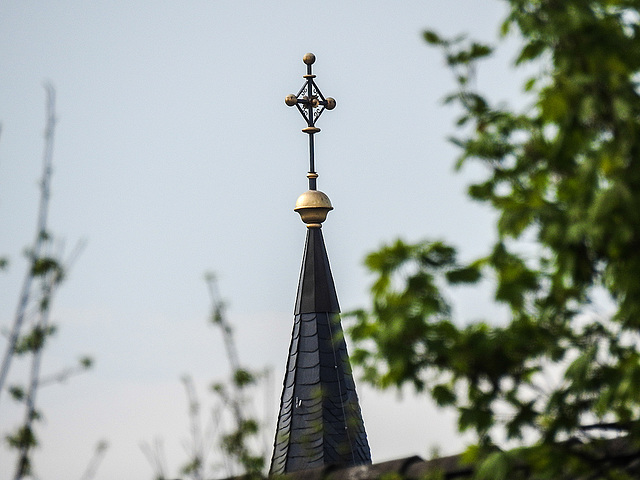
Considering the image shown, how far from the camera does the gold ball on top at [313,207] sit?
15.5m

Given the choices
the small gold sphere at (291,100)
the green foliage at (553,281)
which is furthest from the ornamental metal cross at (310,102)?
the green foliage at (553,281)

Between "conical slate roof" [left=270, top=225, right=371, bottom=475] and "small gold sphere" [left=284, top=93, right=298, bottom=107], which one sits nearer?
"conical slate roof" [left=270, top=225, right=371, bottom=475]

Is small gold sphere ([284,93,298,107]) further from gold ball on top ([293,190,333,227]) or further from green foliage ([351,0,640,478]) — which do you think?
green foliage ([351,0,640,478])

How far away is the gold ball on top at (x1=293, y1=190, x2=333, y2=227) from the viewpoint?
50.9 feet

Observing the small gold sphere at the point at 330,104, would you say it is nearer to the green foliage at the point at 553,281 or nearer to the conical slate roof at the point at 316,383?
the conical slate roof at the point at 316,383

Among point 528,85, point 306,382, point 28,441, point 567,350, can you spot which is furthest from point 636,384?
point 306,382

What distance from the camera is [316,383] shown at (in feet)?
47.6

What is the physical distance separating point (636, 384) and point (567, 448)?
0.67 metres

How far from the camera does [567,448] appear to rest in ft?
20.2

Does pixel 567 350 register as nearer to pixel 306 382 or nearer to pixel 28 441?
pixel 28 441

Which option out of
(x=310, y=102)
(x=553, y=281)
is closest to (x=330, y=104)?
(x=310, y=102)

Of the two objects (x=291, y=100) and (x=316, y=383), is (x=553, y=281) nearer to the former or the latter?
(x=316, y=383)

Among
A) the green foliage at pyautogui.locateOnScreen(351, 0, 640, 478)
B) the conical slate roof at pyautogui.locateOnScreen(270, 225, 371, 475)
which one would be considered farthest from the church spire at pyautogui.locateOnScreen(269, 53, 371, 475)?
the green foliage at pyautogui.locateOnScreen(351, 0, 640, 478)

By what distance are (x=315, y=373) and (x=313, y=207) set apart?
2.15 meters
